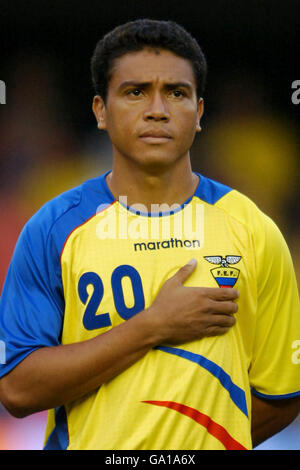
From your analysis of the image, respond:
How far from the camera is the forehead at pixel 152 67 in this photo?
2.22 meters

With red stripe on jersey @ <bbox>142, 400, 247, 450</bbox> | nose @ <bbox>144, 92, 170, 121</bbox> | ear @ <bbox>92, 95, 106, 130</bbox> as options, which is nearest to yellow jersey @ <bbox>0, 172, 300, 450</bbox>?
red stripe on jersey @ <bbox>142, 400, 247, 450</bbox>

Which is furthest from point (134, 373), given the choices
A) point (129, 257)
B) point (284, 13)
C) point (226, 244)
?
point (284, 13)

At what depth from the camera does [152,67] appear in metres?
2.22

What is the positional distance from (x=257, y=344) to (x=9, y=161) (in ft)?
11.2

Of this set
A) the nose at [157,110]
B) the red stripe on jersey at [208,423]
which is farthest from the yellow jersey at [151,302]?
the nose at [157,110]

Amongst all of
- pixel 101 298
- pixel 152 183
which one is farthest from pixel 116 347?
pixel 152 183

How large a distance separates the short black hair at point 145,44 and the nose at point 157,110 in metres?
0.19

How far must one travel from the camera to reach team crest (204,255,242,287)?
223 cm

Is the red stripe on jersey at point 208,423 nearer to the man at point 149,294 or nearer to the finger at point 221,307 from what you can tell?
the man at point 149,294

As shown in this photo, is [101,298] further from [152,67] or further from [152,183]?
[152,67]

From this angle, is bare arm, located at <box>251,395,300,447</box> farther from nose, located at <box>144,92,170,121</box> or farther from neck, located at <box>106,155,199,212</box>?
nose, located at <box>144,92,170,121</box>

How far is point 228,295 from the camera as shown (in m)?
2.19

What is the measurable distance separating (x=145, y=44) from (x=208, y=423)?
→ 4.04 feet

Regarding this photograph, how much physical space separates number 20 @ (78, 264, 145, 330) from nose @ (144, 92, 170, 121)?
1.68ft
